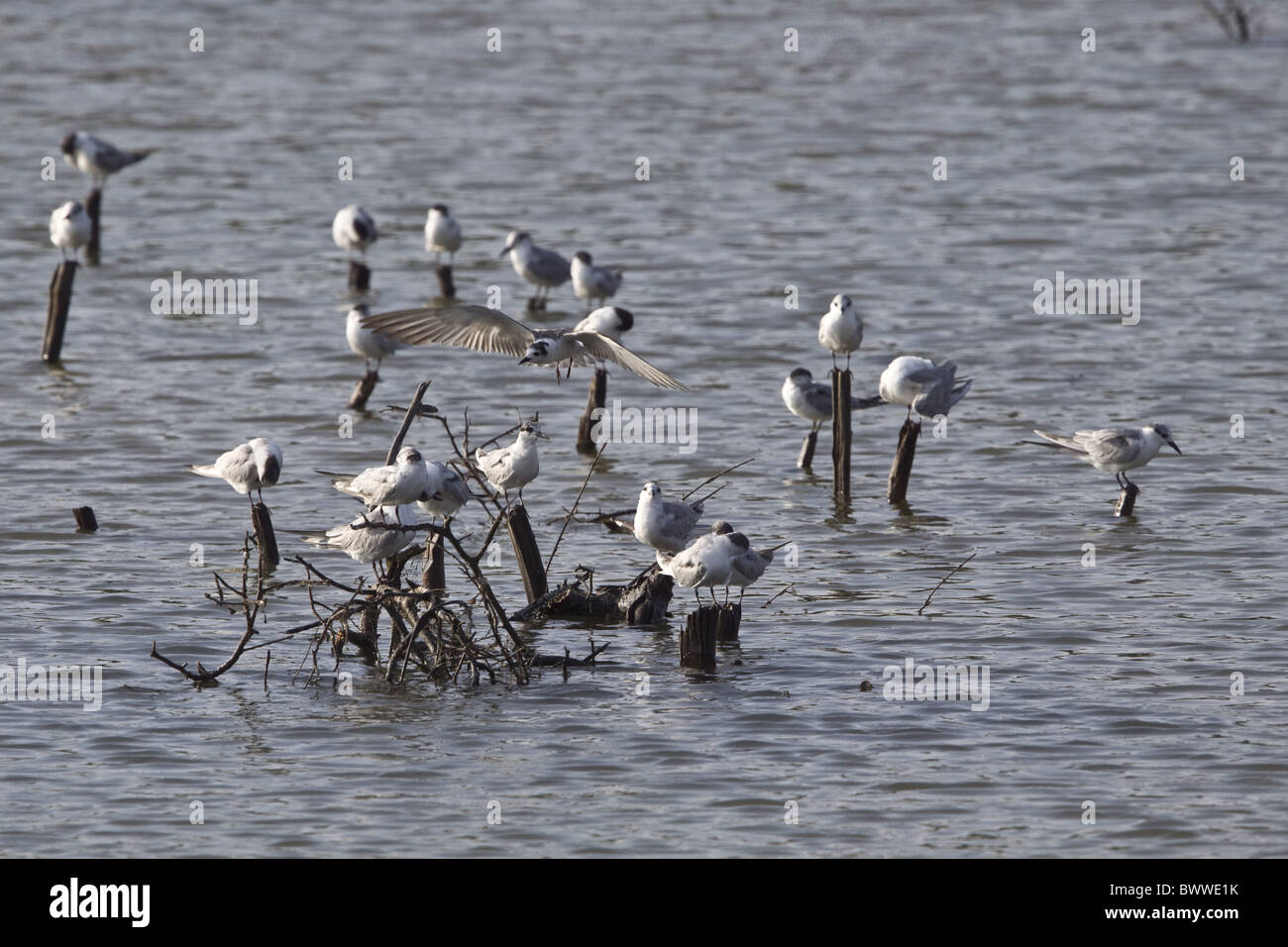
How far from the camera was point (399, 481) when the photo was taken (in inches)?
426

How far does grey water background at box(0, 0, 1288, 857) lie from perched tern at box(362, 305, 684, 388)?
1.66 metres

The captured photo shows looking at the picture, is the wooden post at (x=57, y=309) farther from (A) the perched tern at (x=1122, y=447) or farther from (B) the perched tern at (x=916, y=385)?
(A) the perched tern at (x=1122, y=447)

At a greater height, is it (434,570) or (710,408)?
(710,408)

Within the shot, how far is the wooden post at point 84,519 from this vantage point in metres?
14.2

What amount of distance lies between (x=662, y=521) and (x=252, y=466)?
2.80 m

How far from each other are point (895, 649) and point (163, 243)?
15.2 meters

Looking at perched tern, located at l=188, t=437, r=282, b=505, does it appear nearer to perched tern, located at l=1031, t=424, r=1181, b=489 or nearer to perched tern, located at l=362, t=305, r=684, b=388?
perched tern, located at l=362, t=305, r=684, b=388

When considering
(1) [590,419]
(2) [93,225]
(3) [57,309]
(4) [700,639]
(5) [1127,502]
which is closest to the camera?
(4) [700,639]

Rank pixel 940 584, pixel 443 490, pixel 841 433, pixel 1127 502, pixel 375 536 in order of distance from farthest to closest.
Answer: pixel 841 433
pixel 1127 502
pixel 940 584
pixel 443 490
pixel 375 536

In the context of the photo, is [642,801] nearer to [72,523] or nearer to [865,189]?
[72,523]

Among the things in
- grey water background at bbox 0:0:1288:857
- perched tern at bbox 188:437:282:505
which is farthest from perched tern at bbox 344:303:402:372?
perched tern at bbox 188:437:282:505

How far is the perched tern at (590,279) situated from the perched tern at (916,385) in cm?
608

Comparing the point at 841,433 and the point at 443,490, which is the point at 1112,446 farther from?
the point at 443,490

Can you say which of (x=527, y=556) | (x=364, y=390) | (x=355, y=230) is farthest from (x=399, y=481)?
(x=355, y=230)
